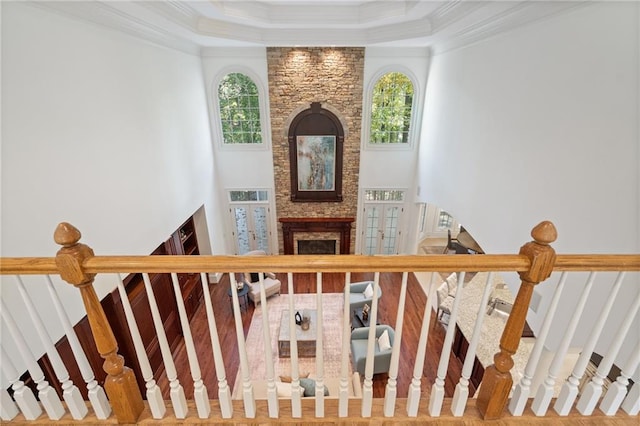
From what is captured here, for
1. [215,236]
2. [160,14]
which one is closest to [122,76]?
[160,14]

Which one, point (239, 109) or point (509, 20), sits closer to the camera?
point (509, 20)

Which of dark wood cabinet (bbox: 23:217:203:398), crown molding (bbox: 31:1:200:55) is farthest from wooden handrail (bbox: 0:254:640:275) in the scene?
crown molding (bbox: 31:1:200:55)

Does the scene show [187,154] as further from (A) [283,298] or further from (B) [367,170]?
(B) [367,170]

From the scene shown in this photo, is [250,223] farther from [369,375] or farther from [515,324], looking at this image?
[515,324]

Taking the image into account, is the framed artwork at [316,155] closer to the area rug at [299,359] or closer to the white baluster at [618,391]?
the area rug at [299,359]

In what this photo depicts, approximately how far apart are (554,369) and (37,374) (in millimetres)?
2313

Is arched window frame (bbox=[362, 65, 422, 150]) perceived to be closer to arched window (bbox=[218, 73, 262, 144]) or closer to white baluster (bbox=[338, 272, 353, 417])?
arched window (bbox=[218, 73, 262, 144])

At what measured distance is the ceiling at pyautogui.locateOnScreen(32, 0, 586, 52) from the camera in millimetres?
3145

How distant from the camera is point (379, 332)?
16.5 ft

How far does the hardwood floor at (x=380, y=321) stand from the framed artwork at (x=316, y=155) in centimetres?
210

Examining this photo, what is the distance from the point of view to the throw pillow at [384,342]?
15.4 ft

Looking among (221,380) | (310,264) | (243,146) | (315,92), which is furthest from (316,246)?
(310,264)

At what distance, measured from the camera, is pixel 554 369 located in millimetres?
1362

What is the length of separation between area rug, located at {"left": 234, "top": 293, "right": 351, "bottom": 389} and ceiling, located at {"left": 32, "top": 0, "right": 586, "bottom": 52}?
4.21 m
